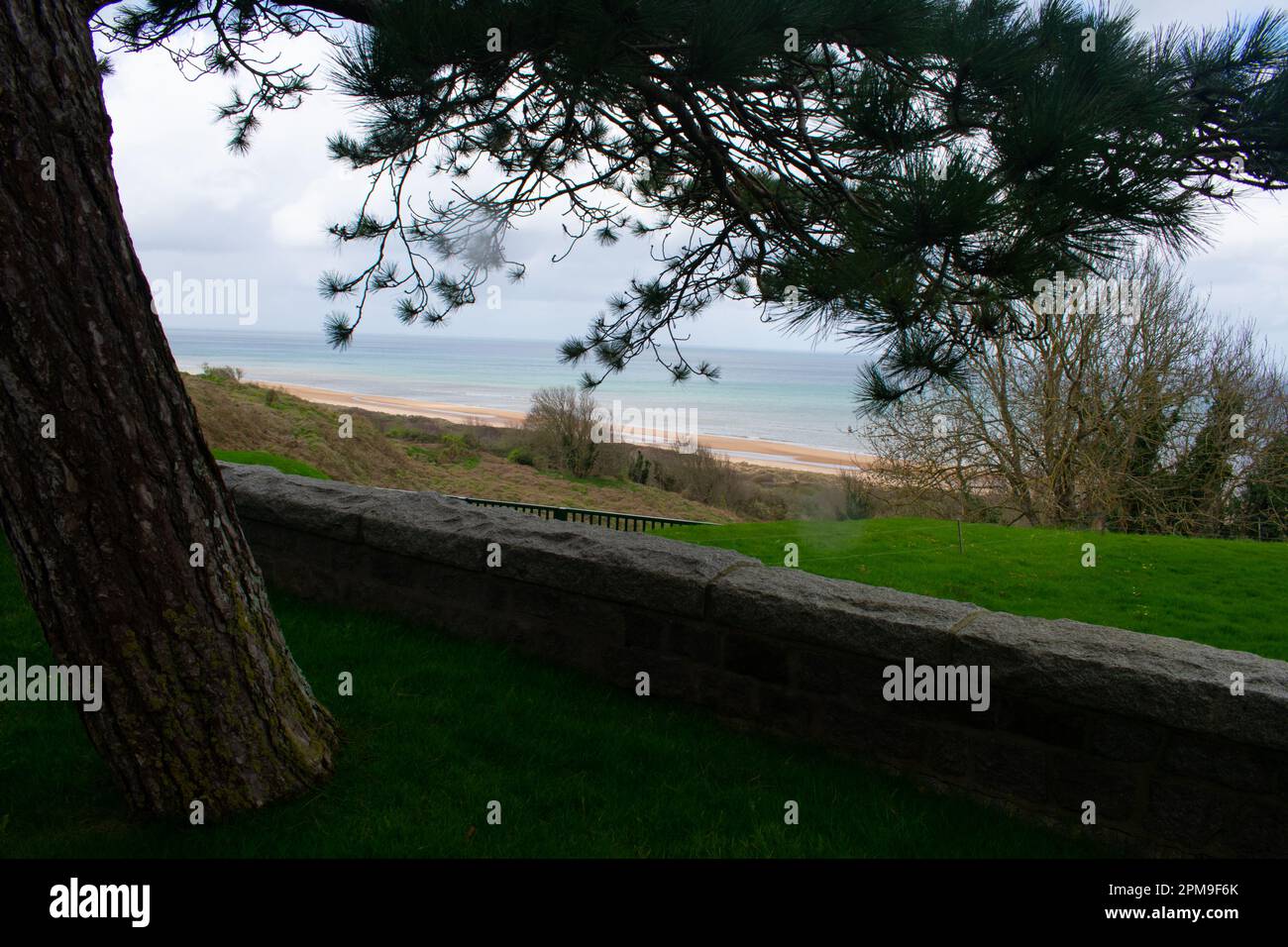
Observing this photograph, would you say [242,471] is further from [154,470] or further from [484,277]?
[154,470]

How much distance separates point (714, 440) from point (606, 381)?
6366 mm

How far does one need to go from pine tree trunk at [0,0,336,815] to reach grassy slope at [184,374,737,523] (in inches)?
428

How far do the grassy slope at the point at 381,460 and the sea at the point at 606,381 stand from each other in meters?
5.81

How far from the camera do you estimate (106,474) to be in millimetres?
1910

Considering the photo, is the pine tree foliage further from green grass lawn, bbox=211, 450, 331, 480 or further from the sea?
the sea

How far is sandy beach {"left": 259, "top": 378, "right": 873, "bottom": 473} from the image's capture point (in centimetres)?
2186

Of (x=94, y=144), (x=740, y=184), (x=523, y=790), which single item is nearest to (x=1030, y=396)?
(x=740, y=184)

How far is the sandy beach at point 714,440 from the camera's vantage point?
2186cm

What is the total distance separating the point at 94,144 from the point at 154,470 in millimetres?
774

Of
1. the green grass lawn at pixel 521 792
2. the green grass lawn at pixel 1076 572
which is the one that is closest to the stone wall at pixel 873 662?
the green grass lawn at pixel 521 792

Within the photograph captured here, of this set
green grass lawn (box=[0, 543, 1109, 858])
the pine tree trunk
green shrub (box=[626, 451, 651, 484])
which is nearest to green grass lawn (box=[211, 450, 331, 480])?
green grass lawn (box=[0, 543, 1109, 858])

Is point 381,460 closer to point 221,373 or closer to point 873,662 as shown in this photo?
point 221,373

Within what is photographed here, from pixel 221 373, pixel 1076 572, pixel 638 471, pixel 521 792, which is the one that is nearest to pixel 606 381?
pixel 638 471

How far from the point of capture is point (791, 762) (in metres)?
2.59
